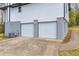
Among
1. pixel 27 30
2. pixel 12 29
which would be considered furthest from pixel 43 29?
pixel 12 29

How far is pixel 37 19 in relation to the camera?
6012mm

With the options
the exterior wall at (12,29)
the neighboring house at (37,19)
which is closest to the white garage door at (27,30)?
the neighboring house at (37,19)

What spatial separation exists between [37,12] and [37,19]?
203 mm

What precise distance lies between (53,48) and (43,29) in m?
0.64

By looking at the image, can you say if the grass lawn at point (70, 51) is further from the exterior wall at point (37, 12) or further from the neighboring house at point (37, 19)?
the exterior wall at point (37, 12)

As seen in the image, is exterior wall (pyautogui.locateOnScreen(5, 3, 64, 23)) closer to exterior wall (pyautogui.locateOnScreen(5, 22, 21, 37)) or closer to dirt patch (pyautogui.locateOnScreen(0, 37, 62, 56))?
exterior wall (pyautogui.locateOnScreen(5, 22, 21, 37))

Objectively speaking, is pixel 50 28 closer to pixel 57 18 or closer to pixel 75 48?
pixel 57 18

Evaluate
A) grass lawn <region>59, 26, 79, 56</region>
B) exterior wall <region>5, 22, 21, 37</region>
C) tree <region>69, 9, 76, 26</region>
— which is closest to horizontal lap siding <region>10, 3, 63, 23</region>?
exterior wall <region>5, 22, 21, 37</region>

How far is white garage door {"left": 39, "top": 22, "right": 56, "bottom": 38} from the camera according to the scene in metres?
5.88

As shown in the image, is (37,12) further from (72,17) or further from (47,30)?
(72,17)

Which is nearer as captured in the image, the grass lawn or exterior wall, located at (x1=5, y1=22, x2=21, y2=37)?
the grass lawn

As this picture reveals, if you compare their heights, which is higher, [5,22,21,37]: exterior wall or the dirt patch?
[5,22,21,37]: exterior wall

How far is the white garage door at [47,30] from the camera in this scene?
5.88 meters

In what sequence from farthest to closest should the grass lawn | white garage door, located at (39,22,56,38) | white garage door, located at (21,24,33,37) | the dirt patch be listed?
1. white garage door, located at (21,24,33,37)
2. white garage door, located at (39,22,56,38)
3. the dirt patch
4. the grass lawn
